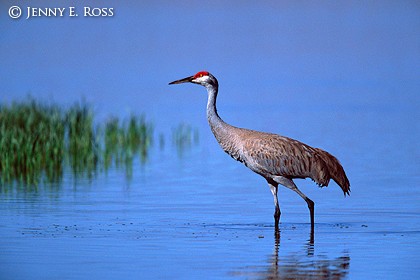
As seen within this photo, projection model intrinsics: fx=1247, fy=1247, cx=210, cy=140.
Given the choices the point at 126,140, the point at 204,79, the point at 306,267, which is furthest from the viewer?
the point at 126,140

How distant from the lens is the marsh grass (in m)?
19.3

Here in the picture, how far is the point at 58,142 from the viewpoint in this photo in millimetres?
20609

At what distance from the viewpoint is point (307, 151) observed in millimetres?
13977

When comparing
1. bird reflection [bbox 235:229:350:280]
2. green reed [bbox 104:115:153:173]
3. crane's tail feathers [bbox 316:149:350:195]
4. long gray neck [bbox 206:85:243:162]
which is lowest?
bird reflection [bbox 235:229:350:280]

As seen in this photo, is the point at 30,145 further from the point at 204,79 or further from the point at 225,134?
the point at 225,134

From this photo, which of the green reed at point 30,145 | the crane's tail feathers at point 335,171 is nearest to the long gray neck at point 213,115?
the crane's tail feathers at point 335,171

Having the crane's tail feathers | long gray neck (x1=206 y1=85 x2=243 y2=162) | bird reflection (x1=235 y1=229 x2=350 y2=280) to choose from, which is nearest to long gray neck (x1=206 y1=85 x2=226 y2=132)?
long gray neck (x1=206 y1=85 x2=243 y2=162)

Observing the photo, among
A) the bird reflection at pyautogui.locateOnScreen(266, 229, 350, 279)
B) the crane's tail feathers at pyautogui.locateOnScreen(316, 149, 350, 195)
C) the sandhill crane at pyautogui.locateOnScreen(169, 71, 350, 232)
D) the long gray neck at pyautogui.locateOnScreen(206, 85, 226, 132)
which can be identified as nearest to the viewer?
the bird reflection at pyautogui.locateOnScreen(266, 229, 350, 279)

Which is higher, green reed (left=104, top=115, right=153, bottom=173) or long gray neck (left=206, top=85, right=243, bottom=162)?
green reed (left=104, top=115, right=153, bottom=173)

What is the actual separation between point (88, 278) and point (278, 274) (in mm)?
1532

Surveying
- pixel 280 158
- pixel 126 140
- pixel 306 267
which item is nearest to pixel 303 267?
pixel 306 267

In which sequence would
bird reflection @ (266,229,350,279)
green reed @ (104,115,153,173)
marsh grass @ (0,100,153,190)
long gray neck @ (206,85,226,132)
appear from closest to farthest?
bird reflection @ (266,229,350,279)
long gray neck @ (206,85,226,132)
marsh grass @ (0,100,153,190)
green reed @ (104,115,153,173)

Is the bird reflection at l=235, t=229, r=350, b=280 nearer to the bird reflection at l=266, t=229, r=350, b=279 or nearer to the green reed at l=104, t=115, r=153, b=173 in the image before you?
the bird reflection at l=266, t=229, r=350, b=279

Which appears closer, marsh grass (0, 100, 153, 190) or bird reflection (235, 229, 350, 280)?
bird reflection (235, 229, 350, 280)
